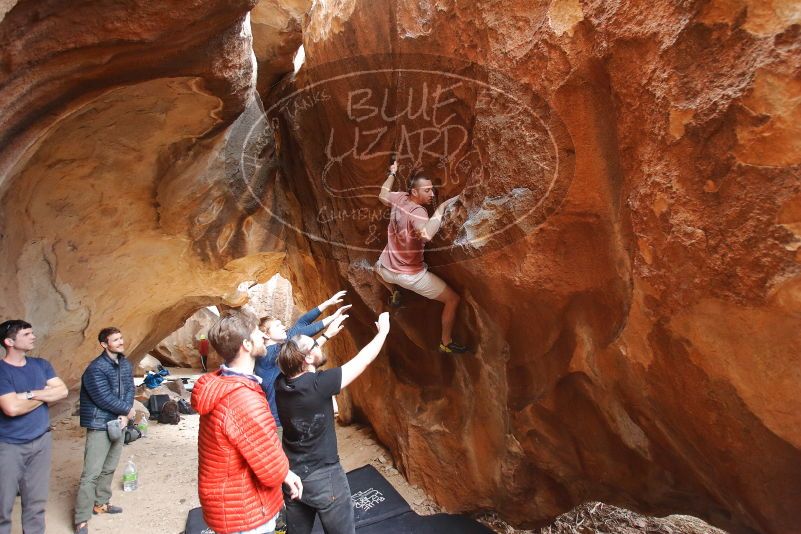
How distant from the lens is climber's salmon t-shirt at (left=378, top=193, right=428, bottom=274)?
3709mm

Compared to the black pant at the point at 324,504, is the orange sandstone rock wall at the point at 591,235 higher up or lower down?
higher up

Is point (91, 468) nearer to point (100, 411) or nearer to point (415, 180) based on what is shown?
point (100, 411)

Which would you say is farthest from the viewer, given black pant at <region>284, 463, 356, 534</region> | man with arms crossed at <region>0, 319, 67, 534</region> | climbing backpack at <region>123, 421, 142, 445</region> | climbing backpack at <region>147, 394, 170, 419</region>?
climbing backpack at <region>147, 394, 170, 419</region>

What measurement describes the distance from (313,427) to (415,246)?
171 cm

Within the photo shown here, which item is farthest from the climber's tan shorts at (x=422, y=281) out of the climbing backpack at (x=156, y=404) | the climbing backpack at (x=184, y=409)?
the climbing backpack at (x=184, y=409)

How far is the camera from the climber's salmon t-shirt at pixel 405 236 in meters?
3.71

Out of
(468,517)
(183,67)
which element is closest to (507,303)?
(468,517)

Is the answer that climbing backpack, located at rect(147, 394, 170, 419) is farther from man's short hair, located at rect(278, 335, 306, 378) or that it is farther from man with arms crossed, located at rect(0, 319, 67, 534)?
man's short hair, located at rect(278, 335, 306, 378)

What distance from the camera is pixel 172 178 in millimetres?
5254

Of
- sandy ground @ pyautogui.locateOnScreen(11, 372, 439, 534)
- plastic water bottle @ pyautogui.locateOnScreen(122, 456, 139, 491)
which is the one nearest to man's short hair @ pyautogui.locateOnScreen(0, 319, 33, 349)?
sandy ground @ pyautogui.locateOnScreen(11, 372, 439, 534)

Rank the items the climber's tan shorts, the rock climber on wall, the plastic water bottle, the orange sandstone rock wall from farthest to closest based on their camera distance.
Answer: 1. the plastic water bottle
2. the climber's tan shorts
3. the rock climber on wall
4. the orange sandstone rock wall

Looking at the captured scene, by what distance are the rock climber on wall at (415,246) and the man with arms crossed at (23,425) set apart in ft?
7.48

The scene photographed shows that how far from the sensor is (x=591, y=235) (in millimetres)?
2857

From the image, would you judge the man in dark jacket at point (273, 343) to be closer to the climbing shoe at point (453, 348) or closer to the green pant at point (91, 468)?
the climbing shoe at point (453, 348)
